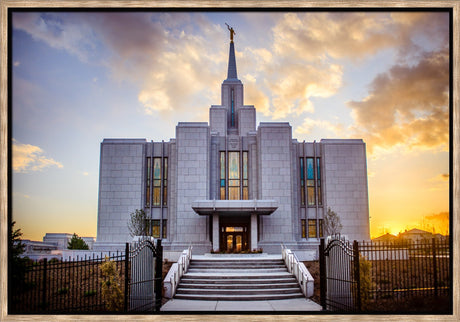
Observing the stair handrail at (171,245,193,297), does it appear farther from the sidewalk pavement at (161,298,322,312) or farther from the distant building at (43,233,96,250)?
the distant building at (43,233,96,250)

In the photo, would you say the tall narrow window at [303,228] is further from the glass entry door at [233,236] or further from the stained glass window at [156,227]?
the stained glass window at [156,227]

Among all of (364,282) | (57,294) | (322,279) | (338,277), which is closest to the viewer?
(57,294)

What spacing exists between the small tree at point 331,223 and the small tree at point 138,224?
12.3m

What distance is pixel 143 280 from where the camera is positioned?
12.7 metres

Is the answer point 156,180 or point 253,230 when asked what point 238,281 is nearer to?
point 253,230

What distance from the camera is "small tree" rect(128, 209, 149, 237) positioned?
28.9m

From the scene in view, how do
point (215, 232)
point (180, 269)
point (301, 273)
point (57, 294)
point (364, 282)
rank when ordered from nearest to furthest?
point (57, 294) < point (364, 282) < point (301, 273) < point (180, 269) < point (215, 232)

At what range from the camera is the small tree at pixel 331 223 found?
97.3ft

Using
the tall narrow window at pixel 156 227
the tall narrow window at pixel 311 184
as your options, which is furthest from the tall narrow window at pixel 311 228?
the tall narrow window at pixel 156 227

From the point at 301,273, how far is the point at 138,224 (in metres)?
15.3

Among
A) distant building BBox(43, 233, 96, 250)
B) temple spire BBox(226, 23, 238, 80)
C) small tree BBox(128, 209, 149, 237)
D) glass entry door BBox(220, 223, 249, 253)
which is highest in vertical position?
temple spire BBox(226, 23, 238, 80)

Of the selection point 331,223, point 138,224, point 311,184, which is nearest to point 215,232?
point 138,224

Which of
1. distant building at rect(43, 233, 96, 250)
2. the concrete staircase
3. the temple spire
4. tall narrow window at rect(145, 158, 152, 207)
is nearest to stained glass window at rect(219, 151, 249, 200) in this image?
tall narrow window at rect(145, 158, 152, 207)

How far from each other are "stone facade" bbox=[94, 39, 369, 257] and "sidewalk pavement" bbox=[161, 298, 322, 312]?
13419mm
